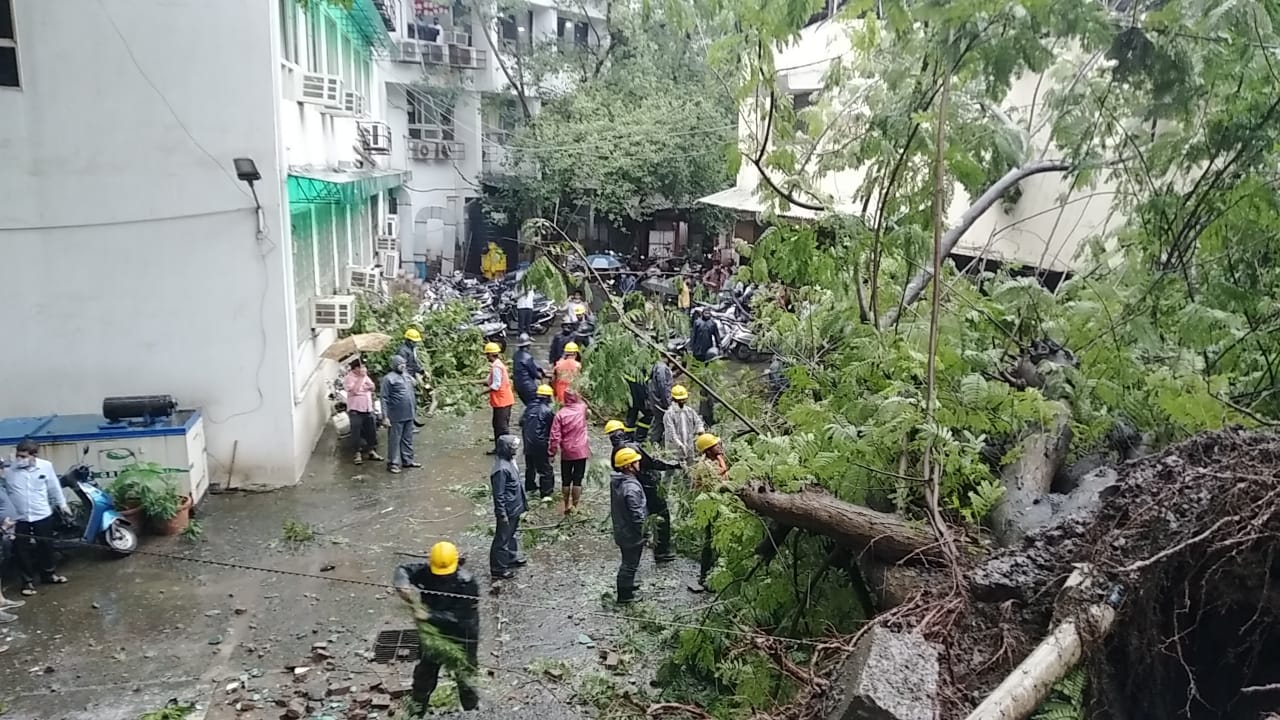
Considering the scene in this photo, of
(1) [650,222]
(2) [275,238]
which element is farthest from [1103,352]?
(1) [650,222]

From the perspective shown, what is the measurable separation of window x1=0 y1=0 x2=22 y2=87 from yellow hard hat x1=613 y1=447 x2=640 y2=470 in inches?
269

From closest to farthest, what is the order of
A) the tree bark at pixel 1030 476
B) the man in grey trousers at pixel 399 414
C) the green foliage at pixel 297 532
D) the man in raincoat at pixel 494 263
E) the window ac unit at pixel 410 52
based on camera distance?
1. the tree bark at pixel 1030 476
2. the green foliage at pixel 297 532
3. the man in grey trousers at pixel 399 414
4. the window ac unit at pixel 410 52
5. the man in raincoat at pixel 494 263

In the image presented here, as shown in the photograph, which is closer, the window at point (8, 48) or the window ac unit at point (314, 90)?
the window at point (8, 48)

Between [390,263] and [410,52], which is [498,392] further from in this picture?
[410,52]

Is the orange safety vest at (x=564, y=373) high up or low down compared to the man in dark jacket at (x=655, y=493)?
up

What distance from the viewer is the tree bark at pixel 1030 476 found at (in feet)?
14.6

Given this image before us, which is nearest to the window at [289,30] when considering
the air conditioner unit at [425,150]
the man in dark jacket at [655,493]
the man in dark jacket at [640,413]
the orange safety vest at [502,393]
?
the orange safety vest at [502,393]

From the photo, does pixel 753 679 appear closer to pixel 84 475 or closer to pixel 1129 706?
pixel 1129 706

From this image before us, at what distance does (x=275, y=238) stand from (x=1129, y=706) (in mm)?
8582

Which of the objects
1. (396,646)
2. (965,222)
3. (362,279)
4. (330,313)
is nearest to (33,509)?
(396,646)

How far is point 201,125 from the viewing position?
878 cm

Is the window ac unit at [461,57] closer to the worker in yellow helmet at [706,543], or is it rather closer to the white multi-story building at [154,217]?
the white multi-story building at [154,217]

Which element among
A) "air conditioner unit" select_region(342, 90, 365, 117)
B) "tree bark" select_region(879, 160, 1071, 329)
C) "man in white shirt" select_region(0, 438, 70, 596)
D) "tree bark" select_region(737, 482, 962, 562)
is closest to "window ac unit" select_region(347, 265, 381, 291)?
"air conditioner unit" select_region(342, 90, 365, 117)

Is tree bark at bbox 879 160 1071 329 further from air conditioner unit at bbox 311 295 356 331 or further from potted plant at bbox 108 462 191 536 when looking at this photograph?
air conditioner unit at bbox 311 295 356 331
